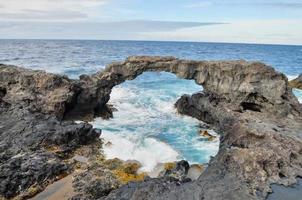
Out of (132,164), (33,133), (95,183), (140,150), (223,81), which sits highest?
(223,81)

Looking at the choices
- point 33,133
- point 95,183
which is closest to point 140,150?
point 33,133

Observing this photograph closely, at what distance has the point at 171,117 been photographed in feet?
101

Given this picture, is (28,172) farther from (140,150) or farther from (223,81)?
(223,81)

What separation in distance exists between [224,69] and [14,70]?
13.6 meters

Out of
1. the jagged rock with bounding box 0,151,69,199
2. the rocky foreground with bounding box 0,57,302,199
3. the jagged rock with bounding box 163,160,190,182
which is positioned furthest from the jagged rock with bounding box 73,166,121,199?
the jagged rock with bounding box 163,160,190,182

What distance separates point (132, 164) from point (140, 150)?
11.0 ft

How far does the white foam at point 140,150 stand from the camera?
1983 centimetres

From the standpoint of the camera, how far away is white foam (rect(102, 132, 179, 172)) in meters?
19.8

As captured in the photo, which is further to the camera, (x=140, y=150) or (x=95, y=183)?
(x=140, y=150)

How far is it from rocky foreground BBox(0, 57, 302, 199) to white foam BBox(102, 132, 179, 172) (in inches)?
39.1

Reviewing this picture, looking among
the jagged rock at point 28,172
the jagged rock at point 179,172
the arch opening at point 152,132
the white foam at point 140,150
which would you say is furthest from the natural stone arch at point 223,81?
the jagged rock at point 28,172

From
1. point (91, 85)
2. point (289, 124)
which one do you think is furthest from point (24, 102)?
point (289, 124)

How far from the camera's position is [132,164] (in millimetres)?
18047

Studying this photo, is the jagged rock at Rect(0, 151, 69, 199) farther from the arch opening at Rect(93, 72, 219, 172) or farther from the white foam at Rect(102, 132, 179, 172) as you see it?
the arch opening at Rect(93, 72, 219, 172)
